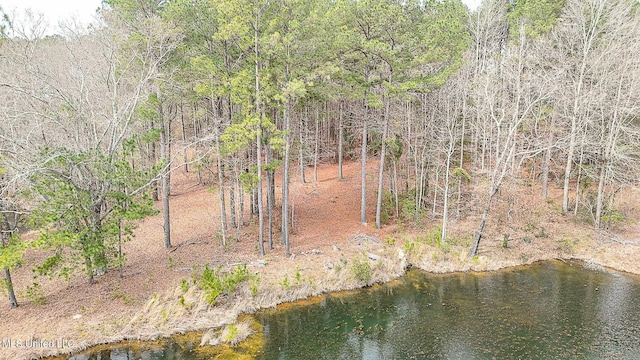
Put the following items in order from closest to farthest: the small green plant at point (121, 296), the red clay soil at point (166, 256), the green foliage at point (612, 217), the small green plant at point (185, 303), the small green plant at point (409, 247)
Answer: the red clay soil at point (166, 256) → the small green plant at point (185, 303) → the small green plant at point (121, 296) → the small green plant at point (409, 247) → the green foliage at point (612, 217)

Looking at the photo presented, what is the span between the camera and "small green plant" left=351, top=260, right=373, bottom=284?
15.5 m

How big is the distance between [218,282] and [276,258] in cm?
386

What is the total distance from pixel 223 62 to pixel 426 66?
10681mm

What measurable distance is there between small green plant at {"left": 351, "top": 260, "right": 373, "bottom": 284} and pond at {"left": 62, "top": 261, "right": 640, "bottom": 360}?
45cm

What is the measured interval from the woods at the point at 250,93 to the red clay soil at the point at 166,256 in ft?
2.23

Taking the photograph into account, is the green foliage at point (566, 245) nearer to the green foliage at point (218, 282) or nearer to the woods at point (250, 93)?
the woods at point (250, 93)

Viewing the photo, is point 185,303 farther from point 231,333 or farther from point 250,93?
point 250,93

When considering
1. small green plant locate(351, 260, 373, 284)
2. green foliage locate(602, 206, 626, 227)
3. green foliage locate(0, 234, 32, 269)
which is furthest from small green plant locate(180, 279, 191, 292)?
green foliage locate(602, 206, 626, 227)

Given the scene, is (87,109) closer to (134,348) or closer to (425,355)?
(134,348)

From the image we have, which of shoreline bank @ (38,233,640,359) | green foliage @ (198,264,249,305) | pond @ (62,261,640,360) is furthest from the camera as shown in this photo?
green foliage @ (198,264,249,305)

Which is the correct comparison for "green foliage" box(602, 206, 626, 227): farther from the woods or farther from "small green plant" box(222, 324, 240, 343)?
"small green plant" box(222, 324, 240, 343)

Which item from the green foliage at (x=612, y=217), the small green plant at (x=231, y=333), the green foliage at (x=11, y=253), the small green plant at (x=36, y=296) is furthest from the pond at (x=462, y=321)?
the green foliage at (x=612, y=217)

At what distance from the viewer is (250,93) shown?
48.8 ft

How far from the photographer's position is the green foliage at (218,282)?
12.9 meters
